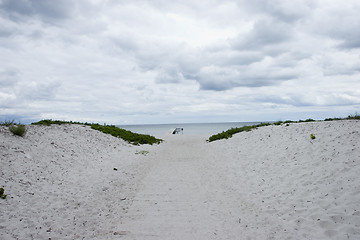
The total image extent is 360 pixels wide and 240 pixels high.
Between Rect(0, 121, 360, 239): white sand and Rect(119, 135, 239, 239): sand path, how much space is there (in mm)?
33

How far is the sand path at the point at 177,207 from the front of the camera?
236 inches

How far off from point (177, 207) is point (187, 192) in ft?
4.88

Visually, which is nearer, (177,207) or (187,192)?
(177,207)

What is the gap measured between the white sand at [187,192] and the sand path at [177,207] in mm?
33

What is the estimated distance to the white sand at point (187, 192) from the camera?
596 centimetres

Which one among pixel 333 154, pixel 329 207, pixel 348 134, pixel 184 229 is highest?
pixel 348 134

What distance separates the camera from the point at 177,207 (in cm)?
752

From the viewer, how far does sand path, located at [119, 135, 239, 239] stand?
236 inches

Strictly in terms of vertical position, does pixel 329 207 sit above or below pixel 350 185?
below

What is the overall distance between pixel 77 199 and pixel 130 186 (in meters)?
2.40

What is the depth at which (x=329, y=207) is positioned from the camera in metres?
6.41

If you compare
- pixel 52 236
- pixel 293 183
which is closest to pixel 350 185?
pixel 293 183

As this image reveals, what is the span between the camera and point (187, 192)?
29.4ft

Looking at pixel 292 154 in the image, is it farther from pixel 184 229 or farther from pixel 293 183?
pixel 184 229
